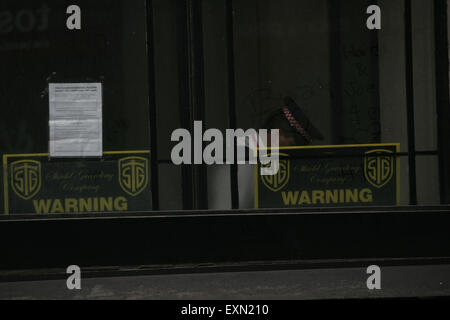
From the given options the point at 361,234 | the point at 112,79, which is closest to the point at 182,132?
the point at 112,79

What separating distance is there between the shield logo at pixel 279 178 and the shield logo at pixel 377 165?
3.13ft

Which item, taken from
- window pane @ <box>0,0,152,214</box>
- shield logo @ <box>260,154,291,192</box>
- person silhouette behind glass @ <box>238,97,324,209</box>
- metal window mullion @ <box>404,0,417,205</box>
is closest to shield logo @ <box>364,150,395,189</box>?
metal window mullion @ <box>404,0,417,205</box>

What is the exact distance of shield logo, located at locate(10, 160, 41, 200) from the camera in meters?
7.66

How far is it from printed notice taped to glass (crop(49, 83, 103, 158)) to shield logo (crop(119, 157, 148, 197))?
1.08 feet

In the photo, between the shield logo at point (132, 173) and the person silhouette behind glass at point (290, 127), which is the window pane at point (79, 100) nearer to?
the shield logo at point (132, 173)

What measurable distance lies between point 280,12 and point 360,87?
133cm

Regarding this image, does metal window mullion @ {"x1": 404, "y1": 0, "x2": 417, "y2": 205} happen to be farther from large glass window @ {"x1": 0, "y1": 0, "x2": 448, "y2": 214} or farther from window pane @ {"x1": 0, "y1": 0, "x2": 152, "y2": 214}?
window pane @ {"x1": 0, "y1": 0, "x2": 152, "y2": 214}

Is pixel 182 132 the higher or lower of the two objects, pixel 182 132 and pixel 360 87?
the lower

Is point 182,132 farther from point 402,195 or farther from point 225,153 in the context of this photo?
point 402,195

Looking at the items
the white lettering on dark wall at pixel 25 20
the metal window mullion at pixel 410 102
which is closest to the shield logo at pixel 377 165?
the metal window mullion at pixel 410 102

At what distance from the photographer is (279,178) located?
781 cm

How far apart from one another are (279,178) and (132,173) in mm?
1794

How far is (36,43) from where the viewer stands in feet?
25.1
